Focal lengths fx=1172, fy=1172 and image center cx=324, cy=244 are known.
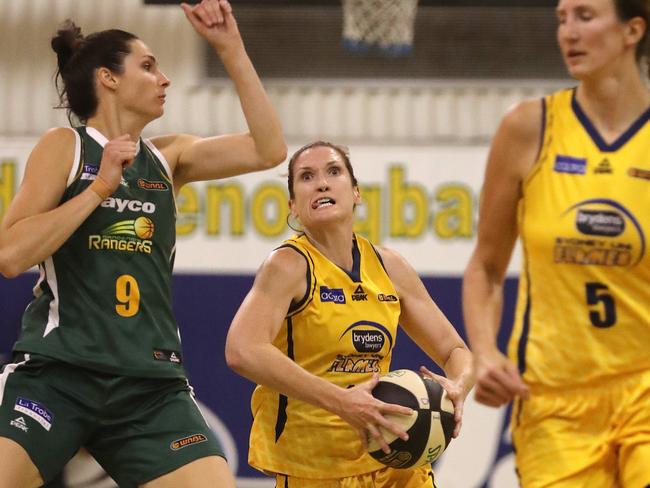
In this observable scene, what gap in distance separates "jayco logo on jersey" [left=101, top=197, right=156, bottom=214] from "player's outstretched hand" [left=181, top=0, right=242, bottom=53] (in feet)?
1.91

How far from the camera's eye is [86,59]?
4.15 meters

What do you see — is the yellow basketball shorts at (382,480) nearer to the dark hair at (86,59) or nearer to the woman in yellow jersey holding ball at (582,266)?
the woman in yellow jersey holding ball at (582,266)

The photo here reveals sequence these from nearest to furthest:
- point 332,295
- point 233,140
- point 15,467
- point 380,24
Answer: point 15,467, point 332,295, point 233,140, point 380,24

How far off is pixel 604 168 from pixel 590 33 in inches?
13.4

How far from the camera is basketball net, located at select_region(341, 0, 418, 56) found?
800 cm

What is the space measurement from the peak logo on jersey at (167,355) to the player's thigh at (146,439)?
0.08m

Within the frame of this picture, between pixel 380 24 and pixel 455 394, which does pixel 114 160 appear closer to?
pixel 455 394

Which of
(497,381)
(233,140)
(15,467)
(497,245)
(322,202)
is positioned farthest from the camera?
(233,140)

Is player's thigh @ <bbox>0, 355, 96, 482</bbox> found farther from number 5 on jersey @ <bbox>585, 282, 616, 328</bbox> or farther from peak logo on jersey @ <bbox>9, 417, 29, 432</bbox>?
number 5 on jersey @ <bbox>585, 282, 616, 328</bbox>

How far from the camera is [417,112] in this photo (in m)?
8.31

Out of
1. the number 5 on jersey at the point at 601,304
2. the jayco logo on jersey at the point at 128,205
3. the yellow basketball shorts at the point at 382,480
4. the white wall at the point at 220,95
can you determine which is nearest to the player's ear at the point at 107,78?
the jayco logo on jersey at the point at 128,205

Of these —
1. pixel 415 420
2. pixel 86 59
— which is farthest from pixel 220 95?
pixel 415 420

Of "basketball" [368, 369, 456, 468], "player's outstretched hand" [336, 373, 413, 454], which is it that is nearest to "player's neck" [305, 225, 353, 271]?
"basketball" [368, 369, 456, 468]

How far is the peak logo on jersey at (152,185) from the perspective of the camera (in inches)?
158
